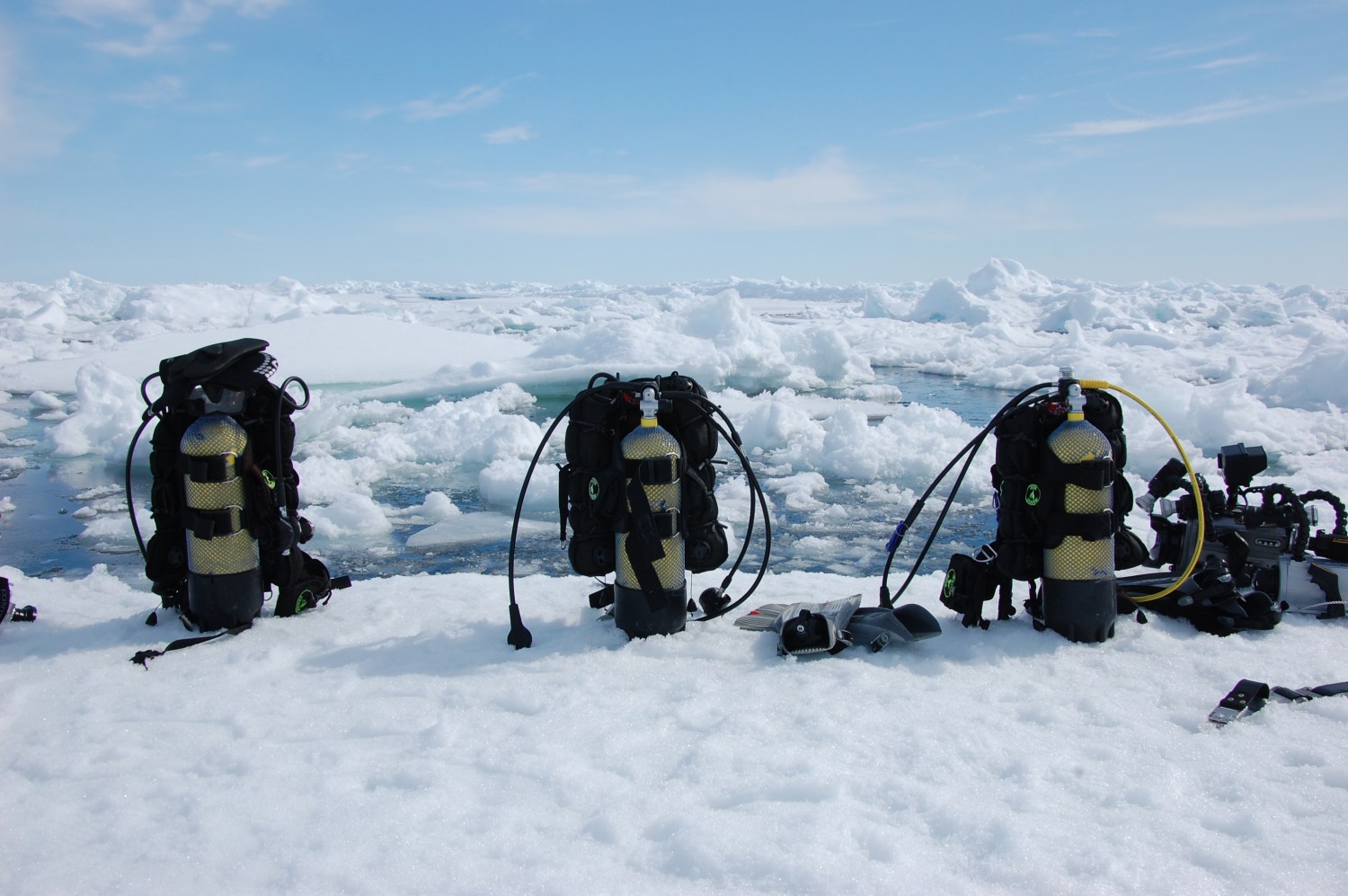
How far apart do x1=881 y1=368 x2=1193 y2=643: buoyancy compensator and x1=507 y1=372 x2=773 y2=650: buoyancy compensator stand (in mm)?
927

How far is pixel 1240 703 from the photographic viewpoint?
8.69 feet

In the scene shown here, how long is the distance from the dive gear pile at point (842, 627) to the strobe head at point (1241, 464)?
158 centimetres

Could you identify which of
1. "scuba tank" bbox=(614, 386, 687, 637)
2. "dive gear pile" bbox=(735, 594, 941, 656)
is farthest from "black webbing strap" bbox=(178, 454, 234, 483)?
"dive gear pile" bbox=(735, 594, 941, 656)

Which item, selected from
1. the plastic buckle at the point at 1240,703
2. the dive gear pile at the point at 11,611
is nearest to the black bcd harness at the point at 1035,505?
the plastic buckle at the point at 1240,703

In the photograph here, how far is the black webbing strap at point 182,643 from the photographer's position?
127 inches

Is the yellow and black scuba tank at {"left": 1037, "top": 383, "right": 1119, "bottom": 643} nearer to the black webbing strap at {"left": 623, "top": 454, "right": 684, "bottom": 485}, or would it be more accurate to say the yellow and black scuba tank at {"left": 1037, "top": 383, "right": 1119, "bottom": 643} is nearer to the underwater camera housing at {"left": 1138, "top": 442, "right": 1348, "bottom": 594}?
the underwater camera housing at {"left": 1138, "top": 442, "right": 1348, "bottom": 594}

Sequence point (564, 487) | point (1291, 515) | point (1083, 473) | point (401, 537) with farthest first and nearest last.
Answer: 1. point (401, 537)
2. point (1291, 515)
3. point (564, 487)
4. point (1083, 473)

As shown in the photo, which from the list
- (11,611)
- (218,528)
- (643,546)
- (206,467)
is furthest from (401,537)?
(643,546)

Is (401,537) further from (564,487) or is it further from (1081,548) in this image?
(1081,548)

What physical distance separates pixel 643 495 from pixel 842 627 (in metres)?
0.93

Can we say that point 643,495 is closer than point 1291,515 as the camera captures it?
Yes

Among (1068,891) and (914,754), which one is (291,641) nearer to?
(914,754)

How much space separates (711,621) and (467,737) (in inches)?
53.3

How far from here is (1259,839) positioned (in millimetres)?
1993
